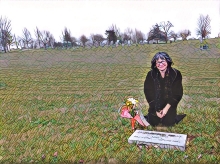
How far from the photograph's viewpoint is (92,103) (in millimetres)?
5297

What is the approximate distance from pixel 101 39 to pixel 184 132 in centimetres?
227

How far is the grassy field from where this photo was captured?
127 inches

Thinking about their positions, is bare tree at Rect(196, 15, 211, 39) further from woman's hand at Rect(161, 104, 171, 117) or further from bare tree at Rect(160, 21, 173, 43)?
woman's hand at Rect(161, 104, 171, 117)

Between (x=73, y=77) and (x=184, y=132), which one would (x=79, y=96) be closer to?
(x=73, y=77)

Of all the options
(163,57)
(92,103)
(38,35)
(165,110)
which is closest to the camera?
(163,57)

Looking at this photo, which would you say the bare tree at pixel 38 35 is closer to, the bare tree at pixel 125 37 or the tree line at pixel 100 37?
the tree line at pixel 100 37

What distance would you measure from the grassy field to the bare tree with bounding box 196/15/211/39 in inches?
7.9

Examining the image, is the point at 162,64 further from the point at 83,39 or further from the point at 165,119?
the point at 83,39

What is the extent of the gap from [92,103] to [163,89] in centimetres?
215

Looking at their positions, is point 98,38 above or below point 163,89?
above

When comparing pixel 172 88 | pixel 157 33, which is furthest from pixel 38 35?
pixel 172 88

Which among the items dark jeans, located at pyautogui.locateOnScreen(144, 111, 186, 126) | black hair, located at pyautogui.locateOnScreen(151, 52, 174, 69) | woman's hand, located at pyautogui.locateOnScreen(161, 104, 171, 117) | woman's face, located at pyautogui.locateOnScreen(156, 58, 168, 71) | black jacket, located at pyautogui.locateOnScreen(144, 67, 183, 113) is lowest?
dark jeans, located at pyautogui.locateOnScreen(144, 111, 186, 126)

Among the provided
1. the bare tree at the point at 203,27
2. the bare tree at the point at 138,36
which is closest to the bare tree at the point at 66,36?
the bare tree at the point at 138,36

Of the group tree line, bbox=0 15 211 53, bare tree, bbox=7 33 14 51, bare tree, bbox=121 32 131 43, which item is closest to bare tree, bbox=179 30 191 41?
tree line, bbox=0 15 211 53
